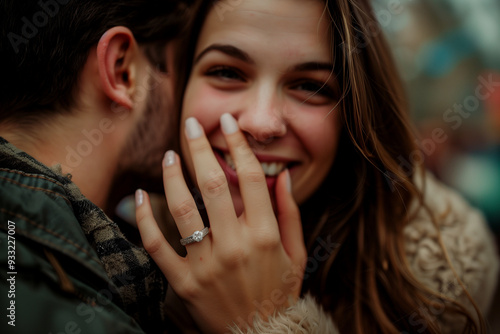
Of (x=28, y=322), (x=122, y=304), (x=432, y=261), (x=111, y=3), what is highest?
(x=111, y=3)

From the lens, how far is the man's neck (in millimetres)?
979

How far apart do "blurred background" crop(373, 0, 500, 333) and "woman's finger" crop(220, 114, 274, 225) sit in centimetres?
157

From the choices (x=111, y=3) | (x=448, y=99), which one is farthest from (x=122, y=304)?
(x=448, y=99)

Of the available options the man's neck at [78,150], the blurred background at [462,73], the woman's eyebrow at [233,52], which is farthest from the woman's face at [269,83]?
the blurred background at [462,73]

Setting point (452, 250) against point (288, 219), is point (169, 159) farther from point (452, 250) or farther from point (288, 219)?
point (452, 250)

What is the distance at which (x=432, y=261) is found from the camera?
138 centimetres

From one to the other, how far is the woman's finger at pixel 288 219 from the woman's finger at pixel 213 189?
0.67 feet

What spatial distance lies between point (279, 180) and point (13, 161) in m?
0.68

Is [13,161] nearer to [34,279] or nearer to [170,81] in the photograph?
[34,279]

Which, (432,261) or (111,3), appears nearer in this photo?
(111,3)

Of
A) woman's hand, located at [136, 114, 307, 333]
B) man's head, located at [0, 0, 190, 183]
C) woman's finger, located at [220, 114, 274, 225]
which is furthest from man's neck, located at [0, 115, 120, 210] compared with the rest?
woman's finger, located at [220, 114, 274, 225]

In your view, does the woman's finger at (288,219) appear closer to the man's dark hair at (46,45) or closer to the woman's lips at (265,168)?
the woman's lips at (265,168)

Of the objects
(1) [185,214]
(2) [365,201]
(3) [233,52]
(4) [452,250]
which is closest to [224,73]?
(3) [233,52]

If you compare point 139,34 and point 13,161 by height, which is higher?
point 139,34
